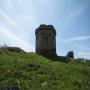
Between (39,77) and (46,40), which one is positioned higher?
(46,40)

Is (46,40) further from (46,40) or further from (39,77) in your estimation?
(39,77)

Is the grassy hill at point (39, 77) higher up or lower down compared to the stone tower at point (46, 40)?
lower down

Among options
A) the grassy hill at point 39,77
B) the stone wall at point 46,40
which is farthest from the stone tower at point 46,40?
the grassy hill at point 39,77

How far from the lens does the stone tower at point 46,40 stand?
36.1m

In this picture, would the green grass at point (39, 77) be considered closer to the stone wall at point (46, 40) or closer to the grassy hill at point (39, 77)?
the grassy hill at point (39, 77)

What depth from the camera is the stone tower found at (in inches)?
1420

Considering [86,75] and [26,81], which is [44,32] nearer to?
[86,75]

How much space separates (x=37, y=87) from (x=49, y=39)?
19.4m

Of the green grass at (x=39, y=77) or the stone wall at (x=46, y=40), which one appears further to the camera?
the stone wall at (x=46, y=40)

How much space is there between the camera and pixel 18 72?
67.3 feet

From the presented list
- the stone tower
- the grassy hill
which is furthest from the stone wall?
the grassy hill

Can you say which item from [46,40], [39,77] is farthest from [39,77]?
[46,40]

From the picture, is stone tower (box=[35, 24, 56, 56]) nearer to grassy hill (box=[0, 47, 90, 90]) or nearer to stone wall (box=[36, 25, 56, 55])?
stone wall (box=[36, 25, 56, 55])

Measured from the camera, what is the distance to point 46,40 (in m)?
36.5
